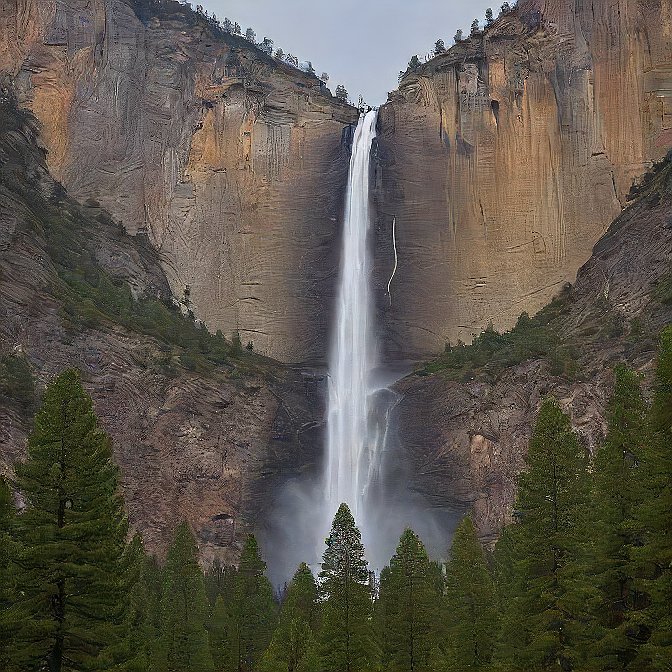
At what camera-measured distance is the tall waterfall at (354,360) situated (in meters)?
59.7

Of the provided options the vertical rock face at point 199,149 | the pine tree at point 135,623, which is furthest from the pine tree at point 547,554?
the vertical rock face at point 199,149

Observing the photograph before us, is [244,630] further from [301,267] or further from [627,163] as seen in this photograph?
[627,163]

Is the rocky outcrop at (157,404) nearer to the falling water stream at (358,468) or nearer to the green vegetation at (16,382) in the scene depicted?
the green vegetation at (16,382)

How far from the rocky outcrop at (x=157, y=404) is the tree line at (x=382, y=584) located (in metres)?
13.0

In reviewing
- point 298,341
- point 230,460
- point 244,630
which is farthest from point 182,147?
point 244,630

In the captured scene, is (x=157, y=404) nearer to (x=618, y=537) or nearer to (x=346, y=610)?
(x=346, y=610)

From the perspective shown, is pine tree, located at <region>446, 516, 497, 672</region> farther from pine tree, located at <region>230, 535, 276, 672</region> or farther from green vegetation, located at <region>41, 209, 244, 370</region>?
green vegetation, located at <region>41, 209, 244, 370</region>

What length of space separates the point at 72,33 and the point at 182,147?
11.4 metres

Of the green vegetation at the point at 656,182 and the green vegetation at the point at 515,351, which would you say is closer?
the green vegetation at the point at 515,351

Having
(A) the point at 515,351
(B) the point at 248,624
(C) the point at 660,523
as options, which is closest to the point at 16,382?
(B) the point at 248,624

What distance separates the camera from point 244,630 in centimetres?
3875

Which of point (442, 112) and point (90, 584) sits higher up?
point (442, 112)

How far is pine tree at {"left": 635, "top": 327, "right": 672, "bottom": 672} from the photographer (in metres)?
21.2

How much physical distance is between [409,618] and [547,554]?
696 cm
